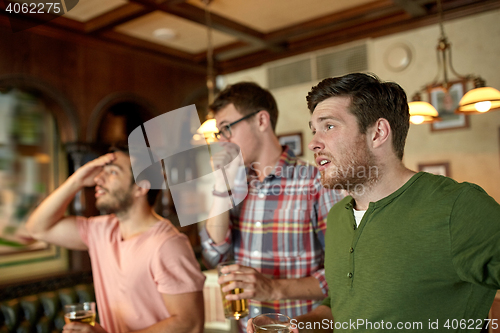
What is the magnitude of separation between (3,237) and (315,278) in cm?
100

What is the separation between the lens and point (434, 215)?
0.86 metres

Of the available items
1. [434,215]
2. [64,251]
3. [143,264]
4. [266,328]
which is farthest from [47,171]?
[434,215]

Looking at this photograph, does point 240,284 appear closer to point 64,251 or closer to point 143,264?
point 143,264

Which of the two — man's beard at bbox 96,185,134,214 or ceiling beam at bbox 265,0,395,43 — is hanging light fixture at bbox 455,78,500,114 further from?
man's beard at bbox 96,185,134,214

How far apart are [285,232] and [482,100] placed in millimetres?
1332

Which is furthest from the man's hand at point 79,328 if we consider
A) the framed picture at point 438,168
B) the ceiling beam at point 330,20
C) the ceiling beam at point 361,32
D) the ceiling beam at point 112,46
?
the ceiling beam at point 361,32

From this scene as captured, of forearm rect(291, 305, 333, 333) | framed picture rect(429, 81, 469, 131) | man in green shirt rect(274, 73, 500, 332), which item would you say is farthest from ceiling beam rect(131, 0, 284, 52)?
forearm rect(291, 305, 333, 333)

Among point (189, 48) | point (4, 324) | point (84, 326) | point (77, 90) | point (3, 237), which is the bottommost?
point (4, 324)

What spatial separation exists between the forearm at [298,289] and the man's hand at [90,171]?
673 millimetres

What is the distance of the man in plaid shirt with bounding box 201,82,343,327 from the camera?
138 centimetres

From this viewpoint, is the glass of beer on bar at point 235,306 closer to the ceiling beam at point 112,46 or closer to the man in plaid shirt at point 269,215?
the man in plaid shirt at point 269,215

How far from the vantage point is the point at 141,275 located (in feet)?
3.77

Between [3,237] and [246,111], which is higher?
[246,111]

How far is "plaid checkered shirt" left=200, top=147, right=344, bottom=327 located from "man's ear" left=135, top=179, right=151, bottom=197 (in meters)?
0.34
